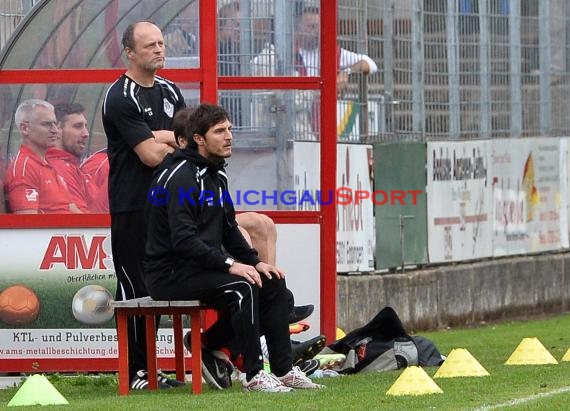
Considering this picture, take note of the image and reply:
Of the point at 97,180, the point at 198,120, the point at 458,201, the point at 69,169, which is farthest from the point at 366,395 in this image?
the point at 458,201

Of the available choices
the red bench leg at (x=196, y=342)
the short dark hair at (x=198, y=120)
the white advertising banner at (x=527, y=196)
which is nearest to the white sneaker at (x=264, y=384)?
the red bench leg at (x=196, y=342)

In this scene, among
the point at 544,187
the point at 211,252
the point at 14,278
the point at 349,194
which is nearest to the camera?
the point at 211,252

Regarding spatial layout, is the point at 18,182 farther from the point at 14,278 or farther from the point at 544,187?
the point at 544,187

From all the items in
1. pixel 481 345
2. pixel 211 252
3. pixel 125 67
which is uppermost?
pixel 125 67

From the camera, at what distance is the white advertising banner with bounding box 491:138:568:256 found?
20234 mm

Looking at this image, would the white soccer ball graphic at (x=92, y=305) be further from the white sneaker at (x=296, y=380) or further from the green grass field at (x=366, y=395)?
the white sneaker at (x=296, y=380)

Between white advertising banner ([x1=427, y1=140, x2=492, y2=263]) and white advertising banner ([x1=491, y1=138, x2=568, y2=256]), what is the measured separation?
32 cm

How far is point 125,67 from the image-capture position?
453 inches

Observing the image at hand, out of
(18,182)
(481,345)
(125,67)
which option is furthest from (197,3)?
(481,345)

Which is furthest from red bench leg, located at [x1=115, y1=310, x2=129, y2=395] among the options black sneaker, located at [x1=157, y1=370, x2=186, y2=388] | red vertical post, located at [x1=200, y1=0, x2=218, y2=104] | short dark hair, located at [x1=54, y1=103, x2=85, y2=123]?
short dark hair, located at [x1=54, y1=103, x2=85, y2=123]

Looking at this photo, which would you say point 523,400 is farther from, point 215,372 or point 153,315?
point 153,315

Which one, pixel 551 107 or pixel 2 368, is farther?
pixel 551 107

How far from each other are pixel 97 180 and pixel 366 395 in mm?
2940

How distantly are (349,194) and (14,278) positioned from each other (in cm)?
582
